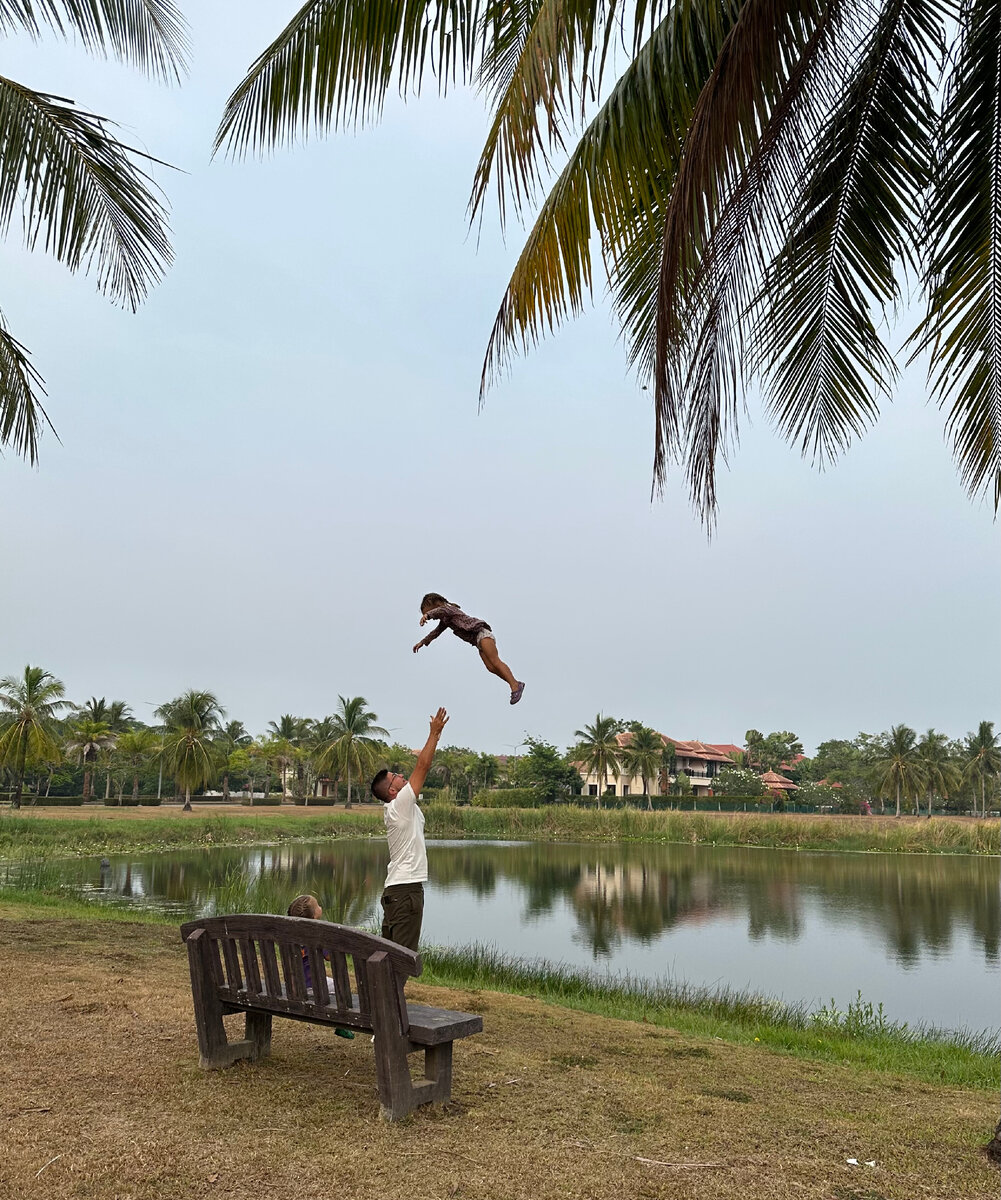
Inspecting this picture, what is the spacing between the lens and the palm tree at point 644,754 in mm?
79312

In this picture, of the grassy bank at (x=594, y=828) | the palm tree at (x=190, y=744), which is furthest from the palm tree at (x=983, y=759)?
the palm tree at (x=190, y=744)

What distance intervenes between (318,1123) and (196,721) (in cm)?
5313

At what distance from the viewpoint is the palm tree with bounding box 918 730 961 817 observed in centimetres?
7669

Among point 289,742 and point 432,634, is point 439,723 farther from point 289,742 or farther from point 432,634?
point 289,742

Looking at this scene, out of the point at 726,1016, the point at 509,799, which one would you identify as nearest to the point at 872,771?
the point at 509,799

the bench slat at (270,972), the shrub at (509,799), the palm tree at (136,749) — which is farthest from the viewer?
the palm tree at (136,749)

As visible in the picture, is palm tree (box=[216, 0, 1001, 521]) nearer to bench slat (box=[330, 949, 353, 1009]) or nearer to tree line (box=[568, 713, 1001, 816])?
bench slat (box=[330, 949, 353, 1009])

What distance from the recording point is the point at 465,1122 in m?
4.23

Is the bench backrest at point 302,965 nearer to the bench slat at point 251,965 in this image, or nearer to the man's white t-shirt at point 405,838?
the bench slat at point 251,965

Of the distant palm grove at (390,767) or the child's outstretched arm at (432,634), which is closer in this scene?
the child's outstretched arm at (432,634)

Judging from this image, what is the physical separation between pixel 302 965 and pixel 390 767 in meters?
79.2

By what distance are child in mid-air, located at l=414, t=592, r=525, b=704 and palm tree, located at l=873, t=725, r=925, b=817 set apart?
260ft

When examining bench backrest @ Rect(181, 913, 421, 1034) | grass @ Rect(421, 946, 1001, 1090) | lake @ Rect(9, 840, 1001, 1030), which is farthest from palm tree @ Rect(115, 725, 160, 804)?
bench backrest @ Rect(181, 913, 421, 1034)

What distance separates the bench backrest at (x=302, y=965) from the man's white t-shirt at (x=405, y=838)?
0.75 metres
